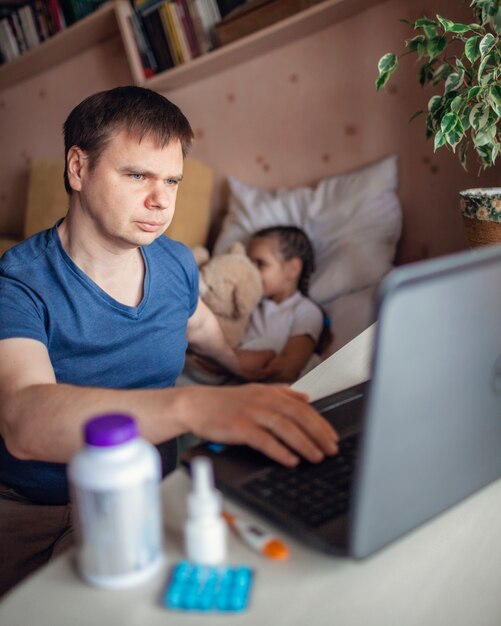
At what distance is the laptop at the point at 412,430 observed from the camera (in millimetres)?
443

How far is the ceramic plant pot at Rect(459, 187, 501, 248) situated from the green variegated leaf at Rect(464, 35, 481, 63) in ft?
0.95

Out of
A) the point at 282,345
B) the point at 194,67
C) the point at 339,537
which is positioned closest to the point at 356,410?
the point at 339,537

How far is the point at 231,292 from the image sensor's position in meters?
1.86

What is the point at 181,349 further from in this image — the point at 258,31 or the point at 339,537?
the point at 258,31

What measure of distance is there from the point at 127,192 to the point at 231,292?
2.58 feet

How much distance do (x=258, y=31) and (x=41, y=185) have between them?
46.6 inches

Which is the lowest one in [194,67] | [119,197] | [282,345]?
[282,345]

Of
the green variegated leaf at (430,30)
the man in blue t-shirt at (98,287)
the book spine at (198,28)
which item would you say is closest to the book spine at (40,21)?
the book spine at (198,28)

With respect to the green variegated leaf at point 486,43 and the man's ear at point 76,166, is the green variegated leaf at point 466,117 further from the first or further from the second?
the man's ear at point 76,166

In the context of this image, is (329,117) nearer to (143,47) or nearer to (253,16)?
(253,16)

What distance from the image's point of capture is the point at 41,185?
8.55ft

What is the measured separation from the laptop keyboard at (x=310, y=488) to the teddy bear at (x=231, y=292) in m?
1.22

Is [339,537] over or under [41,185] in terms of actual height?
under

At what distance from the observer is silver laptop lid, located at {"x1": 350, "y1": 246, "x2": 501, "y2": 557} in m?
0.44
